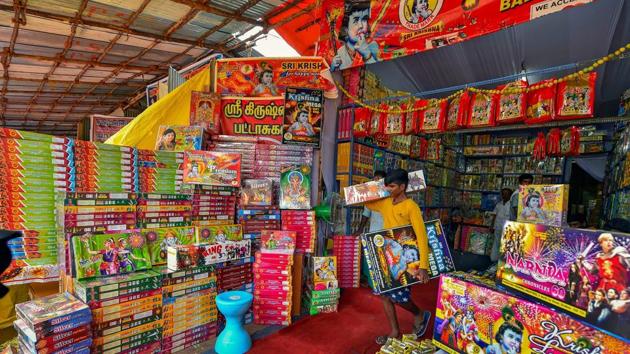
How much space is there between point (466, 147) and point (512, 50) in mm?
3531

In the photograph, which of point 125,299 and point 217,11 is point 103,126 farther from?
point 125,299

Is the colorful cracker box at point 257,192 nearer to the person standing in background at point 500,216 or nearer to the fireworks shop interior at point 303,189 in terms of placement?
the fireworks shop interior at point 303,189

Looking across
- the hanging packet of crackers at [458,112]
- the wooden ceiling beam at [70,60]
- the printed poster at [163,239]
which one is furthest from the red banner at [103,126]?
the hanging packet of crackers at [458,112]

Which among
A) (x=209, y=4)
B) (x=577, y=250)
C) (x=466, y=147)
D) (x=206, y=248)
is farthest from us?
(x=466, y=147)

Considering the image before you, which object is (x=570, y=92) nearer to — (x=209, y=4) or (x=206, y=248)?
(x=206, y=248)

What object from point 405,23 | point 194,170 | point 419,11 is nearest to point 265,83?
point 194,170

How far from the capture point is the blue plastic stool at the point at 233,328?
2.78 meters

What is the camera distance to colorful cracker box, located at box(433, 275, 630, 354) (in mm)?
1315

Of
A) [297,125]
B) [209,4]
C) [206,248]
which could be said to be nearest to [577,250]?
[206,248]

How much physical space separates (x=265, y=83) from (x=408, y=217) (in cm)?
277

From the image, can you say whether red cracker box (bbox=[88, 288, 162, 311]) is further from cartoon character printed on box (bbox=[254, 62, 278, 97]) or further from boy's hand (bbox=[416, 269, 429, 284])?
cartoon character printed on box (bbox=[254, 62, 278, 97])

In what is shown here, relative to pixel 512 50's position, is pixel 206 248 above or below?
below

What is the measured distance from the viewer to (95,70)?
6.22 m

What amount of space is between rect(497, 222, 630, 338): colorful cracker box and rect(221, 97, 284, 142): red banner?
124 inches
